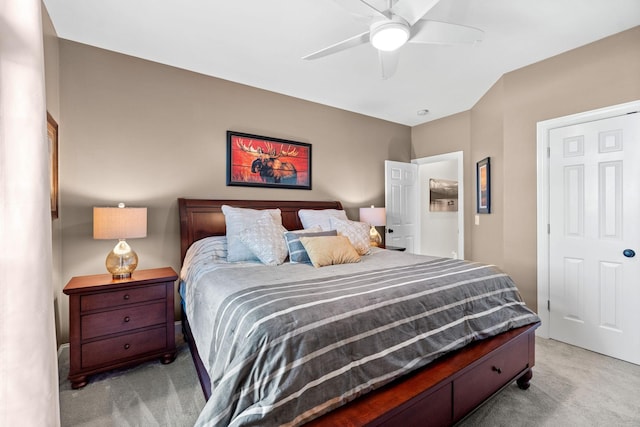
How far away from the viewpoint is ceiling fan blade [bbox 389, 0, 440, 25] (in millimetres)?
1723

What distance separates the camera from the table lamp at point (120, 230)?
2352 millimetres

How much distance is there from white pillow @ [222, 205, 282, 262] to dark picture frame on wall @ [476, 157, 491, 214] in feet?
8.41

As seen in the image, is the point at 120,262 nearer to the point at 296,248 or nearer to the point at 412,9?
the point at 296,248

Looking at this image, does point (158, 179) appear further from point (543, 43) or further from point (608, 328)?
point (608, 328)

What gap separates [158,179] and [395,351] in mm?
2686

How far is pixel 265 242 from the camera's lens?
2.62 meters

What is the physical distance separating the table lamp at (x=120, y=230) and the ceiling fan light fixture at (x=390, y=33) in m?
2.20

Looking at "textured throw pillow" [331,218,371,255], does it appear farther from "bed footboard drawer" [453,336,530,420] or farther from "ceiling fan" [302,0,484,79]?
"ceiling fan" [302,0,484,79]

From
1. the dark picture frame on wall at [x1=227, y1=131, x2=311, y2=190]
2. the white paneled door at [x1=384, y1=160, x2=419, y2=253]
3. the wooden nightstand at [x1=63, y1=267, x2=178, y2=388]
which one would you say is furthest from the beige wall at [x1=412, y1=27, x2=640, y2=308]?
the wooden nightstand at [x1=63, y1=267, x2=178, y2=388]

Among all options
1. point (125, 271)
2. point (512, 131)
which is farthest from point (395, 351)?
point (512, 131)

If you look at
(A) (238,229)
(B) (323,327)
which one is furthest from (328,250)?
(B) (323,327)

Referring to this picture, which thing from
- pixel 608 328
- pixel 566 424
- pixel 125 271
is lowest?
pixel 566 424

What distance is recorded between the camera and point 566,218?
291 cm

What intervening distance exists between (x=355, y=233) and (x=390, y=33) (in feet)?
5.91
